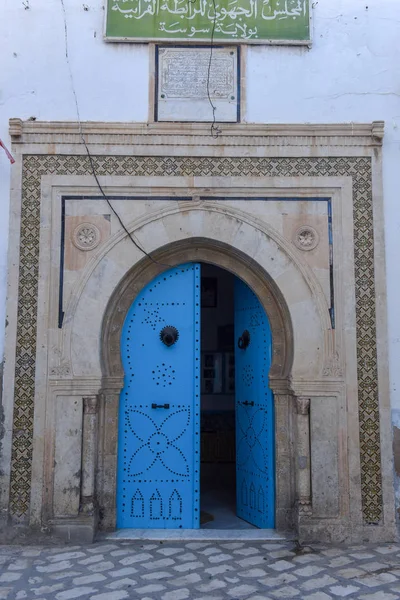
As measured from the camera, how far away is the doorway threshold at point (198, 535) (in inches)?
178

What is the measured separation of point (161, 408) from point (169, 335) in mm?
644

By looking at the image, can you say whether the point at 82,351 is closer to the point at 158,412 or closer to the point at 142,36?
the point at 158,412

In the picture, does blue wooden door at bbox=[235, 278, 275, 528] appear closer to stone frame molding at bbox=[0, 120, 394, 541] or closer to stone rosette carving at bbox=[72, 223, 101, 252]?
stone frame molding at bbox=[0, 120, 394, 541]

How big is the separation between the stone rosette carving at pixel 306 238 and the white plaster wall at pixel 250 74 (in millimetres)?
688

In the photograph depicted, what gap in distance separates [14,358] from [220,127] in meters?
2.68

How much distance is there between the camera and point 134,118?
4.93 meters

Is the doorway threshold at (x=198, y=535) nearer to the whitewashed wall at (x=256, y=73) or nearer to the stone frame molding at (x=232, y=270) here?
the stone frame molding at (x=232, y=270)

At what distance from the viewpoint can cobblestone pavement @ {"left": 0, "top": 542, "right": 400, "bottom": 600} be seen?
3496mm

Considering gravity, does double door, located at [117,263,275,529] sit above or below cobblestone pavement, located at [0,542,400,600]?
above

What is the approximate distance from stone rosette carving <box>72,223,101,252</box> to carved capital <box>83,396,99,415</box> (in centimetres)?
126

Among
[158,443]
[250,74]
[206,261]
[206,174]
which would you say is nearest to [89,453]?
[158,443]

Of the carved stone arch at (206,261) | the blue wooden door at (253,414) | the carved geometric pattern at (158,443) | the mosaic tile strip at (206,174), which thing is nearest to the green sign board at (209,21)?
the mosaic tile strip at (206,174)

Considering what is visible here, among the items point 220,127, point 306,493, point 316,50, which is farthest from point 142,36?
point 306,493

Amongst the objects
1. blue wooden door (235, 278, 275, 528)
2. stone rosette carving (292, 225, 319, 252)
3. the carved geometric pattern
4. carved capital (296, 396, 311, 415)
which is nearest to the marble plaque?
stone rosette carving (292, 225, 319, 252)
